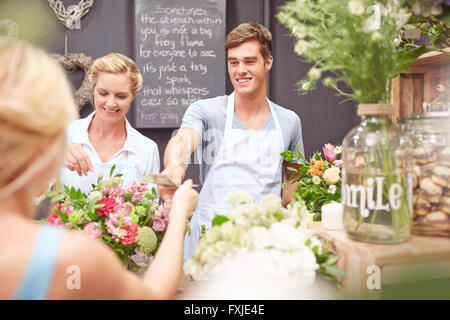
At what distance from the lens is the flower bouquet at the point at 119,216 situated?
3.45 ft

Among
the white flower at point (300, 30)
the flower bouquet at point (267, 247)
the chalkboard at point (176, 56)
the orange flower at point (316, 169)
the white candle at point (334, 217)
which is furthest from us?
the chalkboard at point (176, 56)

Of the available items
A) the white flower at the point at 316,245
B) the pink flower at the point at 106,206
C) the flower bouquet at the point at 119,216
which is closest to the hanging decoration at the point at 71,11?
the flower bouquet at the point at 119,216

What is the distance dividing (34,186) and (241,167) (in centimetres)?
138

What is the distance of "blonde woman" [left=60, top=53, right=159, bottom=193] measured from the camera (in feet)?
6.07

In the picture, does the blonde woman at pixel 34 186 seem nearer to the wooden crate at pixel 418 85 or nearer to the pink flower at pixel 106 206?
the pink flower at pixel 106 206

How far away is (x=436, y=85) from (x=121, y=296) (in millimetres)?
1583

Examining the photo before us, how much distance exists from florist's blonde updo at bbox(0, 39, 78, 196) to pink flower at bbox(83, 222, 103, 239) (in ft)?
1.58

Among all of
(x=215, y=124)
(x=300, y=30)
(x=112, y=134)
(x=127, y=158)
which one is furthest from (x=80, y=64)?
(x=300, y=30)

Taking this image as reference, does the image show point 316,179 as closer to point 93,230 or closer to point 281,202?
point 281,202

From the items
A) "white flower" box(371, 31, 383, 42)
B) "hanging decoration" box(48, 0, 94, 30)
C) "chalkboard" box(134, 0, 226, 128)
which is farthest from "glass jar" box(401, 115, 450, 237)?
"hanging decoration" box(48, 0, 94, 30)

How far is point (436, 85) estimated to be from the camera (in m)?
1.73

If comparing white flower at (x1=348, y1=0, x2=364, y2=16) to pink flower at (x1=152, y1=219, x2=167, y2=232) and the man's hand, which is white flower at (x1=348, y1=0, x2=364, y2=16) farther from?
pink flower at (x1=152, y1=219, x2=167, y2=232)
